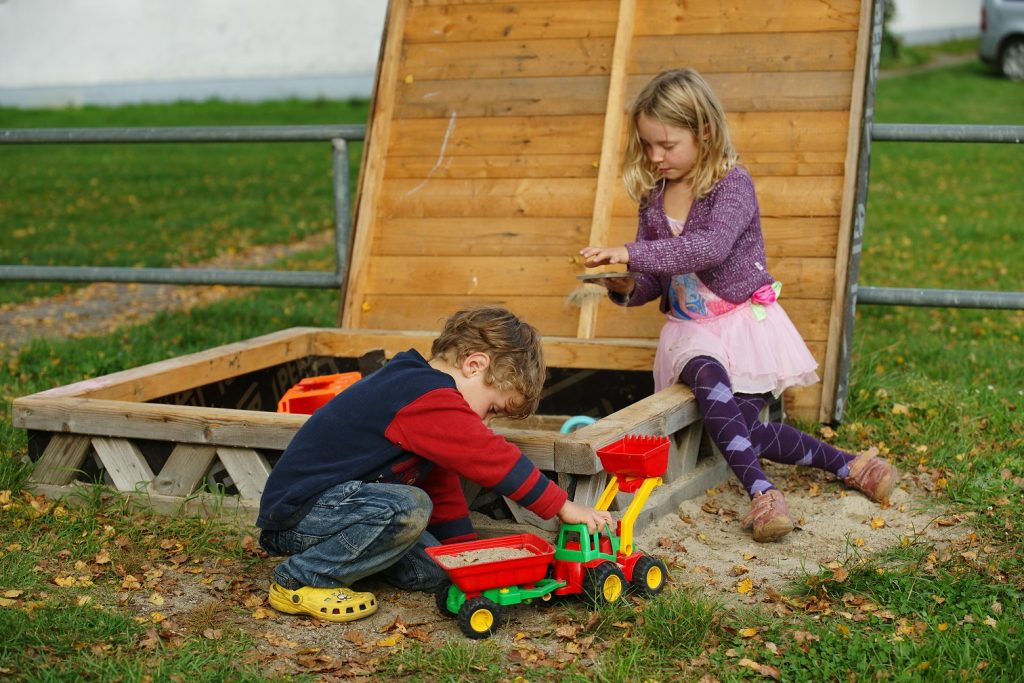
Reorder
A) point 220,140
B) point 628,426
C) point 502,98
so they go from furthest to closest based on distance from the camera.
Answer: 1. point 220,140
2. point 502,98
3. point 628,426

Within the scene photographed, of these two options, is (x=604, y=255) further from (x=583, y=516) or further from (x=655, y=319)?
(x=655, y=319)

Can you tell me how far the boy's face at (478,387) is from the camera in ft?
11.1

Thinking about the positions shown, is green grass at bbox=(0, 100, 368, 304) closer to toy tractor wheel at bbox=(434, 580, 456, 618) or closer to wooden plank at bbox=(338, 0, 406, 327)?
wooden plank at bbox=(338, 0, 406, 327)

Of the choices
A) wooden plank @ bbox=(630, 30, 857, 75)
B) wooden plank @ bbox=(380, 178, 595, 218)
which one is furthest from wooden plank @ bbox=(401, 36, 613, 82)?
wooden plank @ bbox=(380, 178, 595, 218)

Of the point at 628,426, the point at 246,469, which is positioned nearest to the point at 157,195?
the point at 246,469

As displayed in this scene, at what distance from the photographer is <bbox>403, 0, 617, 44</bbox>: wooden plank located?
18.4 ft

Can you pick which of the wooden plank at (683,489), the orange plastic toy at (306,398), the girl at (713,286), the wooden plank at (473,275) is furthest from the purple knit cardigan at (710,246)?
the orange plastic toy at (306,398)

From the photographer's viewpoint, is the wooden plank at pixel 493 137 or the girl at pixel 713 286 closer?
the girl at pixel 713 286

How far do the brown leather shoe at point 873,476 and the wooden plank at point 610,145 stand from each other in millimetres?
1324

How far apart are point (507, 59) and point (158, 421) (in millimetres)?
2504

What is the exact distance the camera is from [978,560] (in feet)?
11.3

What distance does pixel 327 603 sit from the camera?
332cm

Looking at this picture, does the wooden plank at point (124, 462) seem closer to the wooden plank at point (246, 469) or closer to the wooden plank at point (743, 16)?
the wooden plank at point (246, 469)

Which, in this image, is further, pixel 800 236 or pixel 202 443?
pixel 800 236
